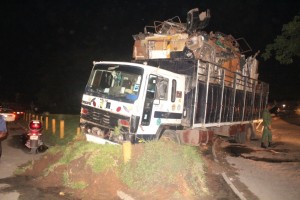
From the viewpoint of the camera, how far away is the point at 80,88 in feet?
124

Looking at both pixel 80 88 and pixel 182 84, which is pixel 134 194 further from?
pixel 80 88

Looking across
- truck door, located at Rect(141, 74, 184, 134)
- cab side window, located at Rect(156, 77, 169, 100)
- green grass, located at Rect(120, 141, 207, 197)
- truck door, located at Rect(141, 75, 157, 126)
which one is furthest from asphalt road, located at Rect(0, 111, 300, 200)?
cab side window, located at Rect(156, 77, 169, 100)

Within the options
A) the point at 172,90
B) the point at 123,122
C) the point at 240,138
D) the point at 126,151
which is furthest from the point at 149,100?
the point at 240,138

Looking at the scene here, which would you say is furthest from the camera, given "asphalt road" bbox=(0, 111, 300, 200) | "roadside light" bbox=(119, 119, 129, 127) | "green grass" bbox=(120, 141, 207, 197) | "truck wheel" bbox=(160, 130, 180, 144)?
"truck wheel" bbox=(160, 130, 180, 144)

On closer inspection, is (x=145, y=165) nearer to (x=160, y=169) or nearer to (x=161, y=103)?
(x=160, y=169)

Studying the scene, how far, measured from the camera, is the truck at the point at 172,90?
8891mm

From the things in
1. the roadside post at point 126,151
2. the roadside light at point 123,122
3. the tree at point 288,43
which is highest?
the tree at point 288,43

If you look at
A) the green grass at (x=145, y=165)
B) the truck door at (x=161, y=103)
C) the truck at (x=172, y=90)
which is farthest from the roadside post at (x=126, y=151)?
the truck door at (x=161, y=103)

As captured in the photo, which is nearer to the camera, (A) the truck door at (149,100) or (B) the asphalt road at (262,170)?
(B) the asphalt road at (262,170)

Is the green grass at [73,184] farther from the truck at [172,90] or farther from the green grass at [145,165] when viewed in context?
the truck at [172,90]

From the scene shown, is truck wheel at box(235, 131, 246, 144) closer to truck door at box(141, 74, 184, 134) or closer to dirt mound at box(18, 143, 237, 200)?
truck door at box(141, 74, 184, 134)

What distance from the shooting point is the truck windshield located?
8898mm

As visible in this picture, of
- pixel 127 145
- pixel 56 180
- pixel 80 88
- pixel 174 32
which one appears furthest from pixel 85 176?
pixel 80 88

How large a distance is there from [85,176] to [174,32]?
6.70 metres
